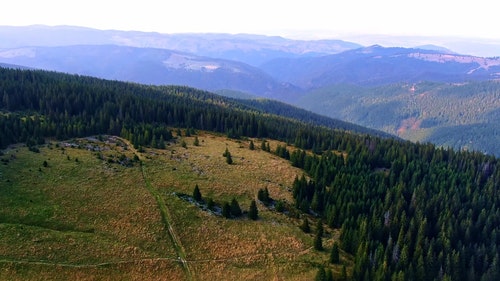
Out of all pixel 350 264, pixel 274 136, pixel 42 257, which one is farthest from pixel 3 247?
pixel 274 136

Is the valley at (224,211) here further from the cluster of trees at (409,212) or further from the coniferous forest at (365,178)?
the coniferous forest at (365,178)

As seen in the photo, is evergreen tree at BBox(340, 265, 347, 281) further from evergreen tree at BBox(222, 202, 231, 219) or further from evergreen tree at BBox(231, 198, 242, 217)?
evergreen tree at BBox(222, 202, 231, 219)

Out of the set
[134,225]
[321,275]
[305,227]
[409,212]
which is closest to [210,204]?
[134,225]

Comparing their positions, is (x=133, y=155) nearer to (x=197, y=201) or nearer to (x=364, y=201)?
(x=197, y=201)

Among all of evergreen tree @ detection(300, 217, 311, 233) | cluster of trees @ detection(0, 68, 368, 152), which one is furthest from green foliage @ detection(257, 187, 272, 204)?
cluster of trees @ detection(0, 68, 368, 152)

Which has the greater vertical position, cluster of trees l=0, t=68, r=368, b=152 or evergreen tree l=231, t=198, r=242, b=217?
cluster of trees l=0, t=68, r=368, b=152

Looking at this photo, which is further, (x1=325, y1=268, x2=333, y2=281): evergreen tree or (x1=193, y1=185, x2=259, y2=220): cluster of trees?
(x1=193, y1=185, x2=259, y2=220): cluster of trees
